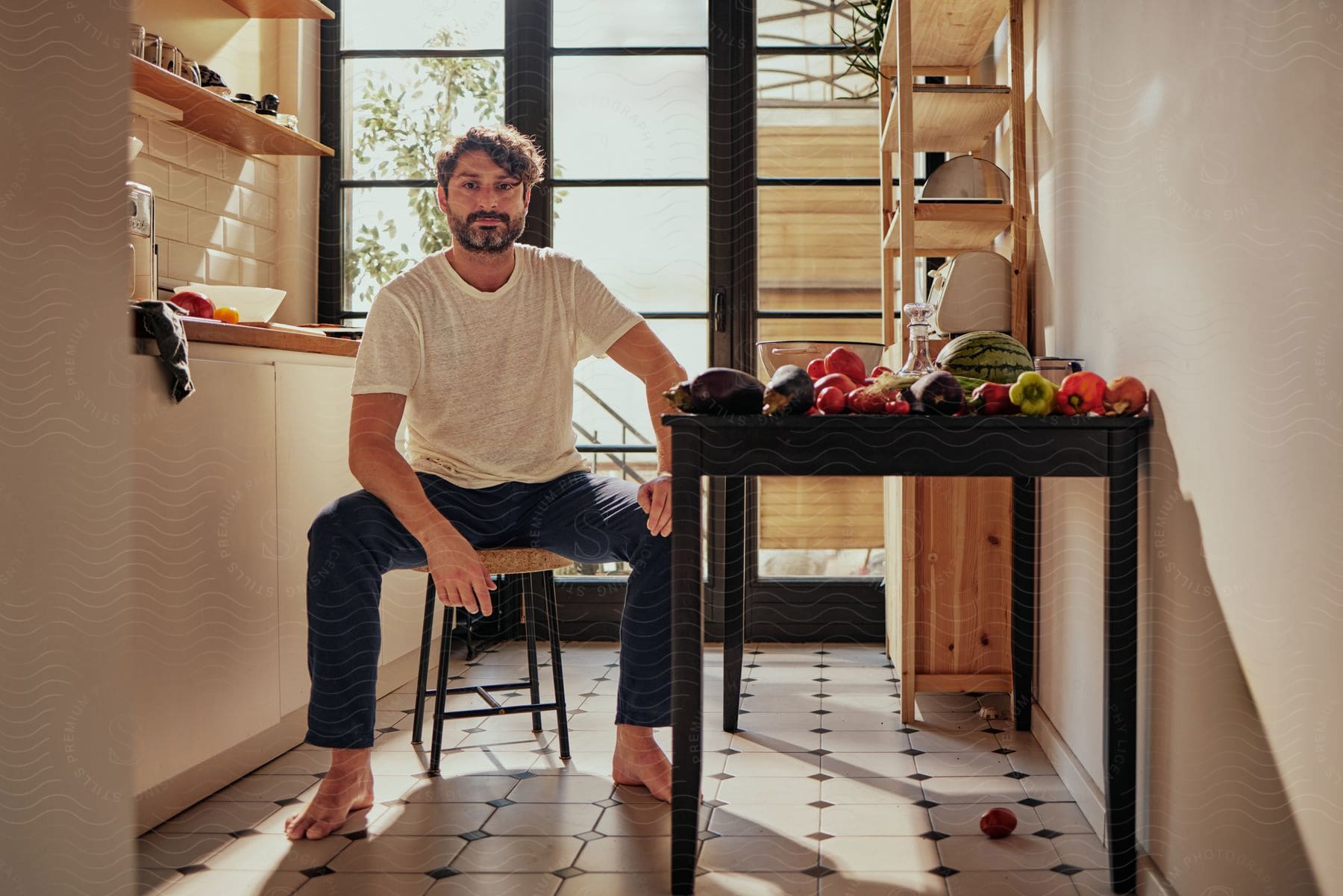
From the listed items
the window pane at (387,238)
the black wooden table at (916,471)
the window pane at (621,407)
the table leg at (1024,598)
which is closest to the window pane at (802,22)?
the window pane at (621,407)

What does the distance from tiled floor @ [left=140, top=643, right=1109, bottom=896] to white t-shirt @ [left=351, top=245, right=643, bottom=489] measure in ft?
1.74

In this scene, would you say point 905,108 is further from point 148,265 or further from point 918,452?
point 148,265

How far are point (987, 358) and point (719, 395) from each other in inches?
21.2

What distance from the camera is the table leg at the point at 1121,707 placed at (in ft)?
4.68

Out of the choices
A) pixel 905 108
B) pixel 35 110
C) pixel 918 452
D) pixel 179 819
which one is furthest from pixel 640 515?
pixel 35 110

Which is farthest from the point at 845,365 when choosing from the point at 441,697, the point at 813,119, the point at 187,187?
the point at 187,187

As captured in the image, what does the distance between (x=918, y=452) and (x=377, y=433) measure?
883 mm

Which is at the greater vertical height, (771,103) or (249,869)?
(771,103)

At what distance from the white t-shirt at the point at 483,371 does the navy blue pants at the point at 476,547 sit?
52 mm

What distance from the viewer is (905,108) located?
7.21 feet

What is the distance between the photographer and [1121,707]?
1426mm

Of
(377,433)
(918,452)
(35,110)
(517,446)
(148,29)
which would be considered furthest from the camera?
(148,29)

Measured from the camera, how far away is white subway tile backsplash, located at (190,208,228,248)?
8.49 feet

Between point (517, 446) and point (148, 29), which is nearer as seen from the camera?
point (517, 446)
